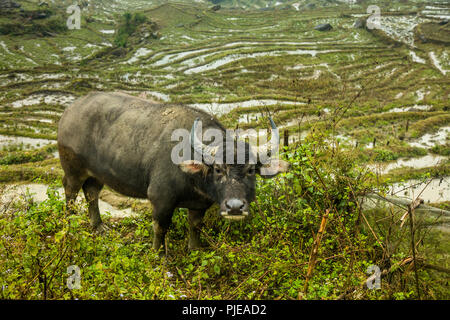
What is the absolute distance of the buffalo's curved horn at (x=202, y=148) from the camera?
9.04 ft

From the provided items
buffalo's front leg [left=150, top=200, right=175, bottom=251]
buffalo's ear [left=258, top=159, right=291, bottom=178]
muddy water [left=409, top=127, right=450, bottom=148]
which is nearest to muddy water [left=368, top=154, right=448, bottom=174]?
muddy water [left=409, top=127, right=450, bottom=148]

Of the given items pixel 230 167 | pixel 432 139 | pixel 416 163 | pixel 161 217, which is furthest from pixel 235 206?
pixel 432 139

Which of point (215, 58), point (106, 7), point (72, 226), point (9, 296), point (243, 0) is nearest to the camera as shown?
point (9, 296)

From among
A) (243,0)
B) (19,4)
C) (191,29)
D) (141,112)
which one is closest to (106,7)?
(19,4)

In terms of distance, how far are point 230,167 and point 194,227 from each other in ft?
3.66

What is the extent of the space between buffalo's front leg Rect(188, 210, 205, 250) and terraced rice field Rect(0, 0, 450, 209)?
1.45 m

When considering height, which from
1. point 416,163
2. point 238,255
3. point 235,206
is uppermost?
point 235,206

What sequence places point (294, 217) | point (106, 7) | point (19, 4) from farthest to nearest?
1. point (106, 7)
2. point (19, 4)
3. point (294, 217)

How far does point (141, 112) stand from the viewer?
343 centimetres

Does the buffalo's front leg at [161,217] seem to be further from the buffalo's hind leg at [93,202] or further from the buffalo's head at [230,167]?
the buffalo's hind leg at [93,202]

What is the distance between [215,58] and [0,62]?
13111 millimetres

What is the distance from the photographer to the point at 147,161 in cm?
320

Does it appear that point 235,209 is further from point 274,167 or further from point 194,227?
point 194,227

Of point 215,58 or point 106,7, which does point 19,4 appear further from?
point 215,58
